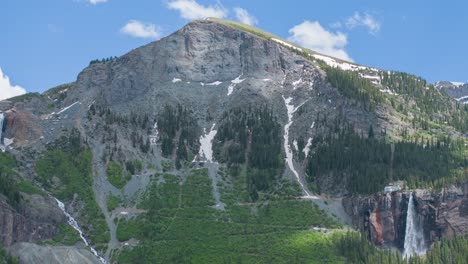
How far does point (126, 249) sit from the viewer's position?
196 m

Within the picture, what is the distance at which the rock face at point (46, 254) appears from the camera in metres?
168

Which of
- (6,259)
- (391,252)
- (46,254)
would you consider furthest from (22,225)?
(391,252)

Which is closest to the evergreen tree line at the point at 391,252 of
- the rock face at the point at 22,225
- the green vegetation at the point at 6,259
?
the rock face at the point at 22,225

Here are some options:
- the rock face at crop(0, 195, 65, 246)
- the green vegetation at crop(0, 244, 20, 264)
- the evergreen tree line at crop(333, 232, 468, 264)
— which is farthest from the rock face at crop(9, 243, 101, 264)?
the evergreen tree line at crop(333, 232, 468, 264)

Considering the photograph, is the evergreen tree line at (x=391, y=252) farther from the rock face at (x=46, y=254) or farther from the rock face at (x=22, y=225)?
the rock face at (x=22, y=225)

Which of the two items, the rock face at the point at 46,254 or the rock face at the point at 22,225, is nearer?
the rock face at the point at 46,254

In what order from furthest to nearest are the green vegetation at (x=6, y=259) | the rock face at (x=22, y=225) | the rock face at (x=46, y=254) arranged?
1. the rock face at (x=22, y=225)
2. the rock face at (x=46, y=254)
3. the green vegetation at (x=6, y=259)

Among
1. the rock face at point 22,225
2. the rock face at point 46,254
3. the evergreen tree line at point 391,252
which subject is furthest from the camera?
the rock face at point 22,225

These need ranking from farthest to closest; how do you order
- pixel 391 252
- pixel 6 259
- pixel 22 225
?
pixel 391 252, pixel 22 225, pixel 6 259

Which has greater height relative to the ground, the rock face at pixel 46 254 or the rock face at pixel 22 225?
the rock face at pixel 22 225

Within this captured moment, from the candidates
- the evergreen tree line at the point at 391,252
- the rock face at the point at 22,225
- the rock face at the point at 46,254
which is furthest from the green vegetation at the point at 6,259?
the evergreen tree line at the point at 391,252

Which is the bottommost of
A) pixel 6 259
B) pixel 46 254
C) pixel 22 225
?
pixel 6 259

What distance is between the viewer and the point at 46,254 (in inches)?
6737

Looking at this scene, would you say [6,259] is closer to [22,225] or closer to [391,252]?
[22,225]
